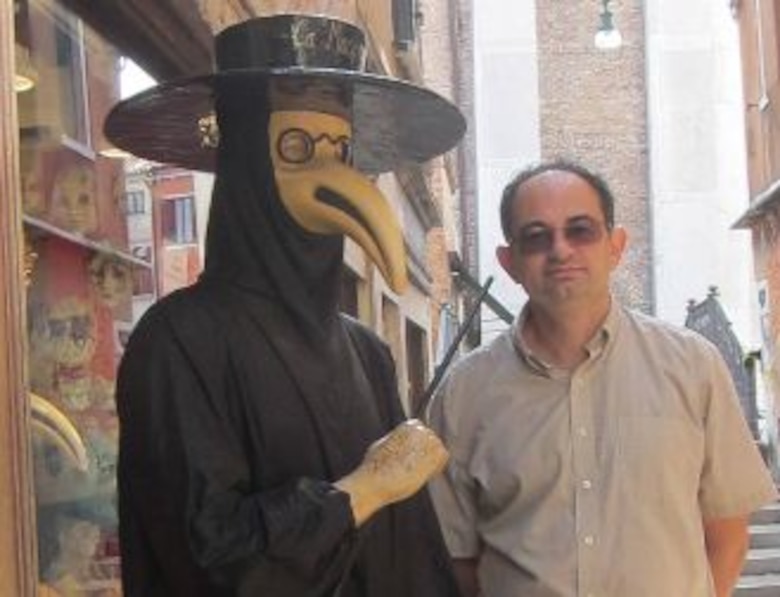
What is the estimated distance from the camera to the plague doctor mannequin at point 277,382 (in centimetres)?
203

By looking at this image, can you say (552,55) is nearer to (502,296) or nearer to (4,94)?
(502,296)

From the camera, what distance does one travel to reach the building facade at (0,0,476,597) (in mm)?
2625

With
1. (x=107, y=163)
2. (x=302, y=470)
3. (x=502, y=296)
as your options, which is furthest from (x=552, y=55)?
(x=302, y=470)

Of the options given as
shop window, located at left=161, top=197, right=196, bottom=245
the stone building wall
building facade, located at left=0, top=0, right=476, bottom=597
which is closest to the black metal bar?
building facade, located at left=0, top=0, right=476, bottom=597

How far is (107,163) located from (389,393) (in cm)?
183

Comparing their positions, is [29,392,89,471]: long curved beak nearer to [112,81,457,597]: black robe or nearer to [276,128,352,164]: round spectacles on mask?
[112,81,457,597]: black robe

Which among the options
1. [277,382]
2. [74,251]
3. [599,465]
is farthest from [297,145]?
[74,251]

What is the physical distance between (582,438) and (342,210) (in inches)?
29.6

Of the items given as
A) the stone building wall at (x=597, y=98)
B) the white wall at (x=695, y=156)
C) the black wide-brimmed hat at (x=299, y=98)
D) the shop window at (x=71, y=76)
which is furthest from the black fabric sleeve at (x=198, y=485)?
the stone building wall at (x=597, y=98)

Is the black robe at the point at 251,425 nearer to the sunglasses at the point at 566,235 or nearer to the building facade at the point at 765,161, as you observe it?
the sunglasses at the point at 566,235

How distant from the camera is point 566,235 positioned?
2662 millimetres

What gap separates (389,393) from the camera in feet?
8.13

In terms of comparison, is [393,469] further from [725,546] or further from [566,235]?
[725,546]

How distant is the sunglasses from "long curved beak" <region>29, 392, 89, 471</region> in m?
1.23
